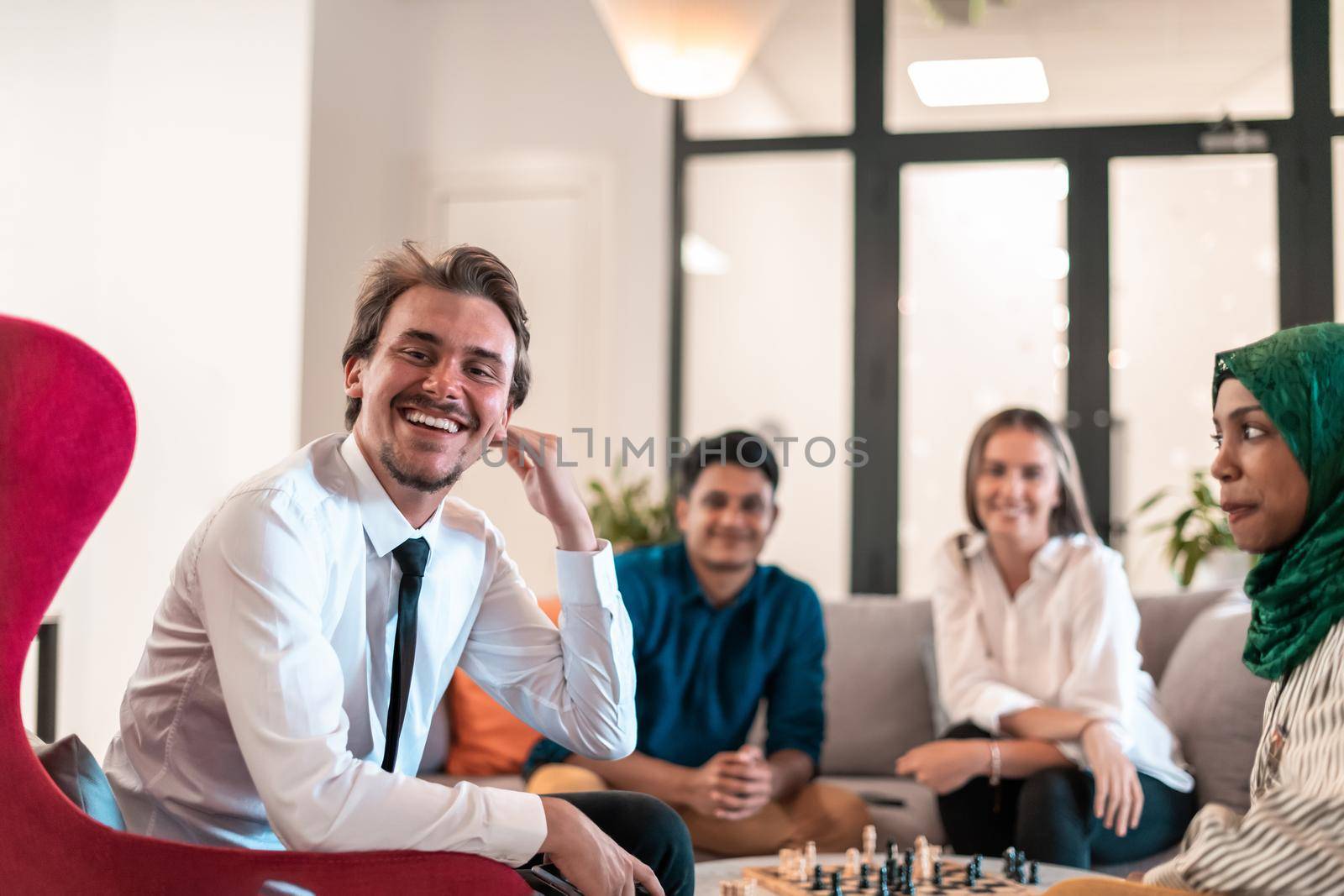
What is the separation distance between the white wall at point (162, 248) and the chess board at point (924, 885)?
9.73 feet

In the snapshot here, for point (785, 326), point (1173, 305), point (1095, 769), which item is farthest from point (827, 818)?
point (1173, 305)

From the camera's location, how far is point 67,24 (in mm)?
4508

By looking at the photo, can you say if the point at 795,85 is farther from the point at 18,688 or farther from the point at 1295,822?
the point at 18,688

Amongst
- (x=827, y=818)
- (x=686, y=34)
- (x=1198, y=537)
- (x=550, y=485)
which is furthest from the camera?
(x=1198, y=537)

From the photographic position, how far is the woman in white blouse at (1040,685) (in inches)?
96.7

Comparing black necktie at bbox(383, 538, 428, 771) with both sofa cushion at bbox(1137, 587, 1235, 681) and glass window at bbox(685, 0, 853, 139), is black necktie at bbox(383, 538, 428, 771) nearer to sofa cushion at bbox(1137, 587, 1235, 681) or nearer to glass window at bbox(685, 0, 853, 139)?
sofa cushion at bbox(1137, 587, 1235, 681)

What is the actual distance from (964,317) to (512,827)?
12.8 feet

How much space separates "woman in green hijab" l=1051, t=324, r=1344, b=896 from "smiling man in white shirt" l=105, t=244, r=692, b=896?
24.6 inches

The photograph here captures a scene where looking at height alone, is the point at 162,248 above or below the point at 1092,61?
below

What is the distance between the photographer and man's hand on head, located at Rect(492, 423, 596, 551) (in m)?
1.71

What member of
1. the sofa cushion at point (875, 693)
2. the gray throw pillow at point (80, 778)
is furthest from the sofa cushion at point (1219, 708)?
the gray throw pillow at point (80, 778)

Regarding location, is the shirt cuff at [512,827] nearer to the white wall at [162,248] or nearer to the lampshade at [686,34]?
the lampshade at [686,34]

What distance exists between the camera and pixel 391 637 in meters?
1.58

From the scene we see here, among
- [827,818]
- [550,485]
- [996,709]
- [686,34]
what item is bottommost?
[827,818]
